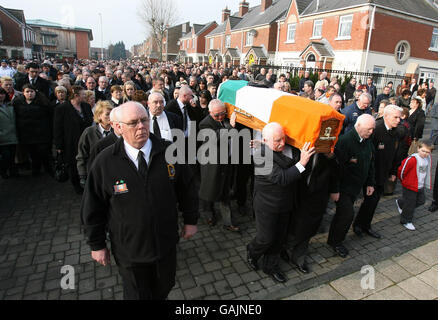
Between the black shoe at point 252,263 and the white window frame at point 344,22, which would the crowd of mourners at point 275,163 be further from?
the white window frame at point 344,22

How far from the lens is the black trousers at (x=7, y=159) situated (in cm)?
571

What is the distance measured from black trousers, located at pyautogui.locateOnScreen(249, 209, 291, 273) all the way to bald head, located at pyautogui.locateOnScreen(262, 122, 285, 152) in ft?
2.51

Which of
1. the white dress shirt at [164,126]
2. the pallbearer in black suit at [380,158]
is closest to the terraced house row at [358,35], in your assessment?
the pallbearer in black suit at [380,158]

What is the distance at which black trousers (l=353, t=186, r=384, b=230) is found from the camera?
4254mm

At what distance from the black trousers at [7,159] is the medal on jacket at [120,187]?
16.7 ft

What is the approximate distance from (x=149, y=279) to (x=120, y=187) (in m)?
0.84

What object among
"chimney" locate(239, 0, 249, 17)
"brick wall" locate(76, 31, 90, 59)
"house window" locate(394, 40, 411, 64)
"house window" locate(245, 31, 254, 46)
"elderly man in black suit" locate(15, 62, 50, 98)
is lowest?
"elderly man in black suit" locate(15, 62, 50, 98)

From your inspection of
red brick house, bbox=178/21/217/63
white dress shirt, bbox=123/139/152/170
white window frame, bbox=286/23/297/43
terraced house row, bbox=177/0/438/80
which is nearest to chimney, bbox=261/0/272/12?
terraced house row, bbox=177/0/438/80

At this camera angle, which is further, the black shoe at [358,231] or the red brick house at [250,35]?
the red brick house at [250,35]

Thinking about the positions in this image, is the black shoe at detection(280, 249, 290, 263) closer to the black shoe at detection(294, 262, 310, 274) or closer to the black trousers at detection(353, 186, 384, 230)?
the black shoe at detection(294, 262, 310, 274)

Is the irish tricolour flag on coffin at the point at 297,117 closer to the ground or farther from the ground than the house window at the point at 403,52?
closer to the ground

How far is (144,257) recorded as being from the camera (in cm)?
217

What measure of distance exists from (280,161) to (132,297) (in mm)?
1890
